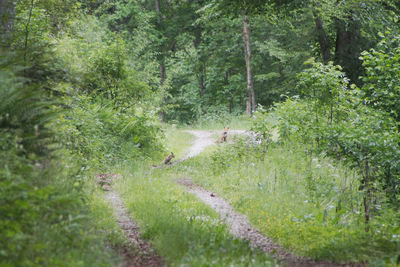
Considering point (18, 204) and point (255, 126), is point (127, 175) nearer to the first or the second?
point (255, 126)

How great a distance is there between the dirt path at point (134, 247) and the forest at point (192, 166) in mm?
31

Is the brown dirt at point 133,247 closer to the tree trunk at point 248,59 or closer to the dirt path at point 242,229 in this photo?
the dirt path at point 242,229

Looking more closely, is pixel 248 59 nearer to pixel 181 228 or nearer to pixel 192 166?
pixel 192 166

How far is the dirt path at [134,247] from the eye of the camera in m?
5.05

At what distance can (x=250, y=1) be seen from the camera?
32.0 ft

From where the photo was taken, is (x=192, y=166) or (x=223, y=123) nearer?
(x=192, y=166)

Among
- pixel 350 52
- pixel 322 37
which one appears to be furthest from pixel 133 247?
pixel 322 37

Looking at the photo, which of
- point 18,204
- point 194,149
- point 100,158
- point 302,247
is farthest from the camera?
point 194,149

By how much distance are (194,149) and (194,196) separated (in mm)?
9246

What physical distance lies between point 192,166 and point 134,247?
6958mm

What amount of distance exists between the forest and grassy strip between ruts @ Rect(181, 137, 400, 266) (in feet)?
0.11

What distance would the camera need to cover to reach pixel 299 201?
26.2 feet

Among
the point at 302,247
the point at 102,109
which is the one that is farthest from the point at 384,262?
the point at 102,109

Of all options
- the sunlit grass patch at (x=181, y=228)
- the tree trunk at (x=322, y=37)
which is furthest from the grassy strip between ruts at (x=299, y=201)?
the tree trunk at (x=322, y=37)
